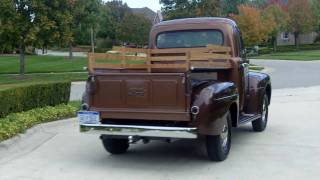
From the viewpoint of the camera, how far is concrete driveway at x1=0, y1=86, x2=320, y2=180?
290 inches

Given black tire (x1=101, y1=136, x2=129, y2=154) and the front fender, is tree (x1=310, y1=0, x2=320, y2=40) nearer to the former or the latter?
black tire (x1=101, y1=136, x2=129, y2=154)

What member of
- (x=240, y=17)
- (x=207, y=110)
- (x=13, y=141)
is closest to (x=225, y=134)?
(x=207, y=110)

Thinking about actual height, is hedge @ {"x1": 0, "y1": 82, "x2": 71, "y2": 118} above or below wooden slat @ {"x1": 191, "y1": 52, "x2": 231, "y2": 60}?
below

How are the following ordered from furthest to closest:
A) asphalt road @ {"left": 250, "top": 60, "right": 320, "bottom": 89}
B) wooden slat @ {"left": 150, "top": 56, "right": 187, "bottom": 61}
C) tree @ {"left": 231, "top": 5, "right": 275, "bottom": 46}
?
tree @ {"left": 231, "top": 5, "right": 275, "bottom": 46} < asphalt road @ {"left": 250, "top": 60, "right": 320, "bottom": 89} < wooden slat @ {"left": 150, "top": 56, "right": 187, "bottom": 61}

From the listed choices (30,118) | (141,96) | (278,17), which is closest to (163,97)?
(141,96)

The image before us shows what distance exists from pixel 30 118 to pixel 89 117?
141 inches

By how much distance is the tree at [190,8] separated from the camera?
41469mm

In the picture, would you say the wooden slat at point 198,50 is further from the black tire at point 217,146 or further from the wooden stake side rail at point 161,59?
the black tire at point 217,146

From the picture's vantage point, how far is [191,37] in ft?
31.8

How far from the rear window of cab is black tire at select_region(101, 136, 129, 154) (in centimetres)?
194

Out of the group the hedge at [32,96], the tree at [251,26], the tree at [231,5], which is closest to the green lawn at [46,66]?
the tree at [251,26]

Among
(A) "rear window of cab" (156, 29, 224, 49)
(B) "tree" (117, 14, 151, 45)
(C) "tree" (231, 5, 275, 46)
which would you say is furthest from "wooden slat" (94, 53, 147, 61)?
(B) "tree" (117, 14, 151, 45)

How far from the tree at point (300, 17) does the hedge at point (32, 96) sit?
5791 cm

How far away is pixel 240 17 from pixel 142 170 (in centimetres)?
5179
